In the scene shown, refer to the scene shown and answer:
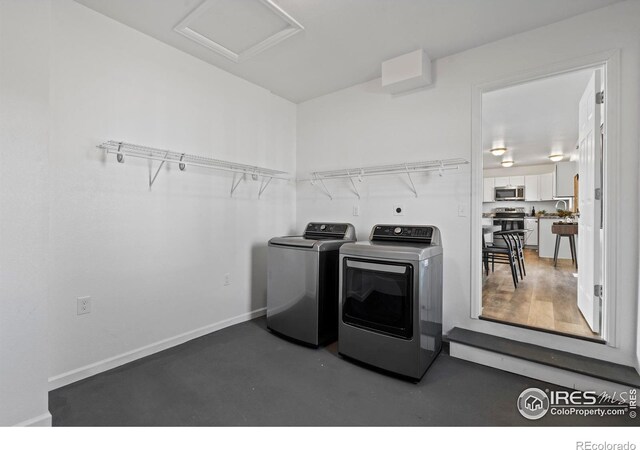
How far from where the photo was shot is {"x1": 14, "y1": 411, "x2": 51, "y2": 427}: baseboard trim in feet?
4.58

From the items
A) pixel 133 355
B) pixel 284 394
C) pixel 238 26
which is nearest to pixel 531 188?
pixel 238 26

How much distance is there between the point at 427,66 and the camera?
246 centimetres

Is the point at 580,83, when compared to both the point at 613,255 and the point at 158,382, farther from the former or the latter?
the point at 158,382

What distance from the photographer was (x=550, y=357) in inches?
76.2

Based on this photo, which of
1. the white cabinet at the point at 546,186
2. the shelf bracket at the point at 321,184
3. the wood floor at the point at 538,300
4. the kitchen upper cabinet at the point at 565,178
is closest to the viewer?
the wood floor at the point at 538,300

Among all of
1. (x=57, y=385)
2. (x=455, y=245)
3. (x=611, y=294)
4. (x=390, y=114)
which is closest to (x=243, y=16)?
(x=390, y=114)

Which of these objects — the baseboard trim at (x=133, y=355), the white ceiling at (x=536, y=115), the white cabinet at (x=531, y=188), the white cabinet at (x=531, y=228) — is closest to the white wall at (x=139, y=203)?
the baseboard trim at (x=133, y=355)

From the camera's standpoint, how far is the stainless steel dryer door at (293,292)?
2416 millimetres

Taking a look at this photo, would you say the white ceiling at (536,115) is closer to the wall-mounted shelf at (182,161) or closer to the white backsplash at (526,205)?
the white backsplash at (526,205)

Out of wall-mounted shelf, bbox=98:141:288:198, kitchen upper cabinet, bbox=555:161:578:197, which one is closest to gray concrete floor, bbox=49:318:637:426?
wall-mounted shelf, bbox=98:141:288:198

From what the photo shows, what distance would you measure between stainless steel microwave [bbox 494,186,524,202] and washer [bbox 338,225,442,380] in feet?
22.5

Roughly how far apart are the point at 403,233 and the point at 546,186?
7.10 m

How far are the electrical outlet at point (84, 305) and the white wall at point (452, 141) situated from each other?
6.87 feet

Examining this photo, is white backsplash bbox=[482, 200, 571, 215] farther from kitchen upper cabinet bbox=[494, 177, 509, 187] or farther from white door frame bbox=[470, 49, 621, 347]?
white door frame bbox=[470, 49, 621, 347]
